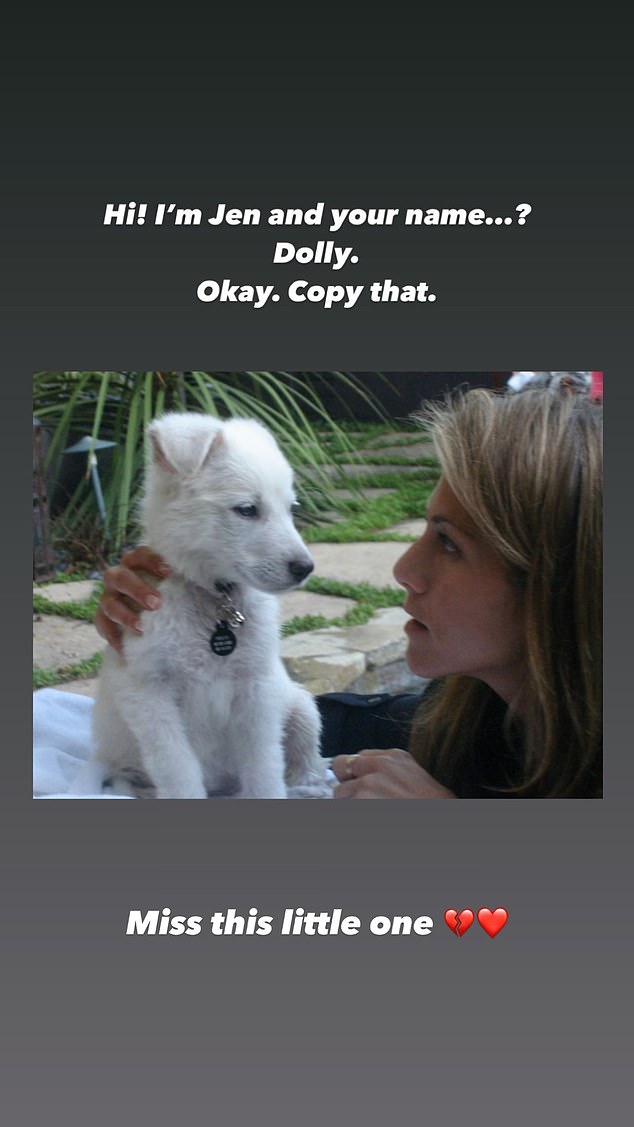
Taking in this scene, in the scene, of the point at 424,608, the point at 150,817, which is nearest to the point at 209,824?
the point at 150,817

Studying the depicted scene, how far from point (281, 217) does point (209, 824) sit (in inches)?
48.9

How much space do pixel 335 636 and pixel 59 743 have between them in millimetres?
605

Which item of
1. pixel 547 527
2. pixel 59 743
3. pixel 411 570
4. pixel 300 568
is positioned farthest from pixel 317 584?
pixel 59 743

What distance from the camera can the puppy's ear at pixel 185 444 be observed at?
3.41 metres

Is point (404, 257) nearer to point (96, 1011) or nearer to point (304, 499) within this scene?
point (304, 499)

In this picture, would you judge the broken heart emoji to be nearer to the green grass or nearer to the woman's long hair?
the woman's long hair

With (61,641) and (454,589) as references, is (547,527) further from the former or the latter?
(61,641)

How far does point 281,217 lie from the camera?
3.59 meters

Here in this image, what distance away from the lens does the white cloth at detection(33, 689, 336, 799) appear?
140 inches

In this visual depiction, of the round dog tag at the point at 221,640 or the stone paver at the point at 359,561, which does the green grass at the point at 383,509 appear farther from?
the round dog tag at the point at 221,640

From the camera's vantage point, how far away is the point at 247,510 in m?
3.40

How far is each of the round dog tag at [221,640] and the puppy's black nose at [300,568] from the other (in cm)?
18

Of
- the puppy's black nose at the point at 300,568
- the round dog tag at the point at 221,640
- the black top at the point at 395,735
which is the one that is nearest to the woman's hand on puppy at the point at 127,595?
the round dog tag at the point at 221,640

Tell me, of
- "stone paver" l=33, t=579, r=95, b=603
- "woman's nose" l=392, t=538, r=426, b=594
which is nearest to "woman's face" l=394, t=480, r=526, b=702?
"woman's nose" l=392, t=538, r=426, b=594
